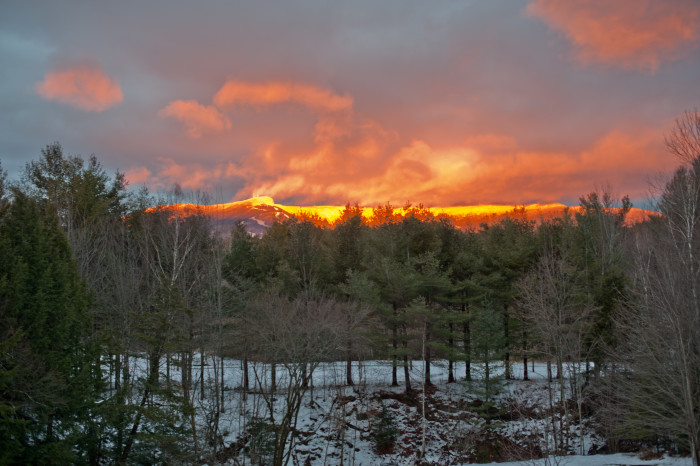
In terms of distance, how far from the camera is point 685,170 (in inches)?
842

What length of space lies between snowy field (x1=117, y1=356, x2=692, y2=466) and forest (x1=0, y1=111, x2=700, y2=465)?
0.50 m

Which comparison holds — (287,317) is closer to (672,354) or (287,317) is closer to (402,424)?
(402,424)

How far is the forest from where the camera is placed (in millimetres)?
13680

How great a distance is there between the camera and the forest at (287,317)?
1368 centimetres

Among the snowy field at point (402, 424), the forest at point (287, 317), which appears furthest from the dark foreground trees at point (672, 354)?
the snowy field at point (402, 424)

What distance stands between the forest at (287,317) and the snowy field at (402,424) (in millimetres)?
504

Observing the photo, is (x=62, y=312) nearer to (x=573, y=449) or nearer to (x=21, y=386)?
(x=21, y=386)

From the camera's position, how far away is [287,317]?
21.6 metres

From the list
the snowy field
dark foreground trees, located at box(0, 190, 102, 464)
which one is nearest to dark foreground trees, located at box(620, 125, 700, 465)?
the snowy field

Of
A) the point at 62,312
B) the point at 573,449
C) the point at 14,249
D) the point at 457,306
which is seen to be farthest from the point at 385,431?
the point at 14,249

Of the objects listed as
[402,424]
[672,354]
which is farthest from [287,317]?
[672,354]

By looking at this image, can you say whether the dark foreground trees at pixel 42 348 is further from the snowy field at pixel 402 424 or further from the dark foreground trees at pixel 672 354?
the dark foreground trees at pixel 672 354

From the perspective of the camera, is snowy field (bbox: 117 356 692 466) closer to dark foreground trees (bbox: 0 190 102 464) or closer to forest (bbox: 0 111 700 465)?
forest (bbox: 0 111 700 465)

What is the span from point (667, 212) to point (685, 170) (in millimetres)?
2698
